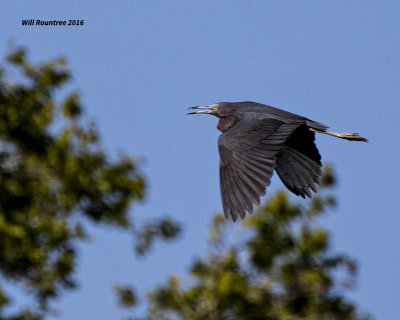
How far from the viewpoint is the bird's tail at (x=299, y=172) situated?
9.48m

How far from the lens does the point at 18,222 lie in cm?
1484

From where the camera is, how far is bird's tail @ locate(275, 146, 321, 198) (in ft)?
31.1

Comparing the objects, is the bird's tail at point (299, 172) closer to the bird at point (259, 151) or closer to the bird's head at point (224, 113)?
the bird at point (259, 151)

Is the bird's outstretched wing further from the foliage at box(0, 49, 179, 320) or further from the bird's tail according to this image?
the foliage at box(0, 49, 179, 320)

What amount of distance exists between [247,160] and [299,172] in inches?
51.2

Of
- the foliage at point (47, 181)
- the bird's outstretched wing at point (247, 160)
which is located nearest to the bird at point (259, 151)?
the bird's outstretched wing at point (247, 160)

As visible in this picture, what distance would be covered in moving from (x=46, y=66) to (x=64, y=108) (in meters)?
0.70

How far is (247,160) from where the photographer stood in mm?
8312

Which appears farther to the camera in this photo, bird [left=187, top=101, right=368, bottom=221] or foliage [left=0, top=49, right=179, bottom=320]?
foliage [left=0, top=49, right=179, bottom=320]

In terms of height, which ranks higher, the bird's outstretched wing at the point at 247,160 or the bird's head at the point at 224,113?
the bird's head at the point at 224,113

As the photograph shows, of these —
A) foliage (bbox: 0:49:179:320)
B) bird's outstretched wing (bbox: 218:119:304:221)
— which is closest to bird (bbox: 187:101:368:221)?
bird's outstretched wing (bbox: 218:119:304:221)

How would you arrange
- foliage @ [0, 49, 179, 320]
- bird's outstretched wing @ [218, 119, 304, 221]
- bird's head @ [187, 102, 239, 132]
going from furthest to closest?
foliage @ [0, 49, 179, 320], bird's head @ [187, 102, 239, 132], bird's outstretched wing @ [218, 119, 304, 221]

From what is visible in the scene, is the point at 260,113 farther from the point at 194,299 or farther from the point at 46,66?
the point at 46,66

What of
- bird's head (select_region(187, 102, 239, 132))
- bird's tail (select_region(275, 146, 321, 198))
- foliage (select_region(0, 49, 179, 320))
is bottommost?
bird's tail (select_region(275, 146, 321, 198))
